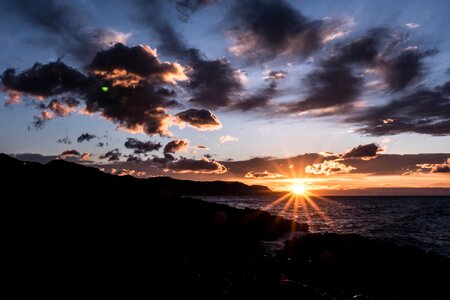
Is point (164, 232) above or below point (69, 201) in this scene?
below

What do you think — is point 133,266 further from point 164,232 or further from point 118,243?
point 164,232

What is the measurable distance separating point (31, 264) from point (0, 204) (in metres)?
15.3

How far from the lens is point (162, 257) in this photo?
60.6 ft

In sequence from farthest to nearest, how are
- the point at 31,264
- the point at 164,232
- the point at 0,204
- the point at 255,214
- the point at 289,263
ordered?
the point at 255,214, the point at 164,232, the point at 0,204, the point at 289,263, the point at 31,264

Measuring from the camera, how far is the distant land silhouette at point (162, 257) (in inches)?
516

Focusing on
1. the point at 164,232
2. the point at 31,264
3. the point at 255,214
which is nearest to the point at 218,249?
the point at 164,232

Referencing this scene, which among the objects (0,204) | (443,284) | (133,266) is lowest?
(443,284)

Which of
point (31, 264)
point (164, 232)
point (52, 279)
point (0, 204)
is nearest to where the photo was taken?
point (52, 279)

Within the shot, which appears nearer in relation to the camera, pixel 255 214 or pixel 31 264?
pixel 31 264

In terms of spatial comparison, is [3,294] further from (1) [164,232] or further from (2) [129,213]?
(2) [129,213]

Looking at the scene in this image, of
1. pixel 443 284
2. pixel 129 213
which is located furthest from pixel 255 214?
pixel 443 284

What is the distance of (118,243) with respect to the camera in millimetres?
20188

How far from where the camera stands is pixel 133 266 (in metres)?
15.7

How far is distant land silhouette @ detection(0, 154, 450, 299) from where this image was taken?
1311 centimetres
